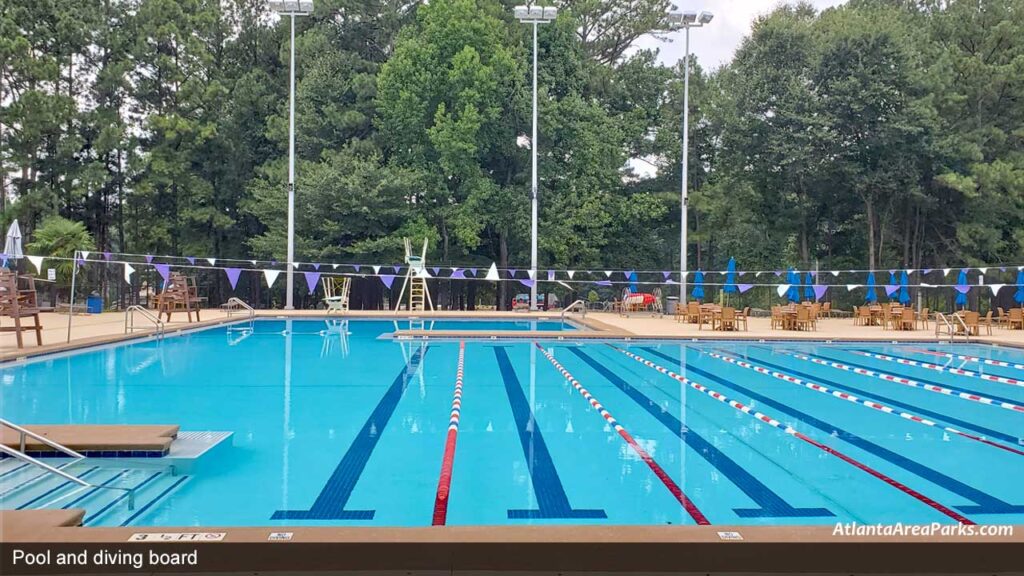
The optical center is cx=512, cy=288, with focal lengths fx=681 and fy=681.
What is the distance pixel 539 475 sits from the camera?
4691 millimetres

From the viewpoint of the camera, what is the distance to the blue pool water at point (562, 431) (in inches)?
159

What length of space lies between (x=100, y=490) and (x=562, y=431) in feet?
11.5

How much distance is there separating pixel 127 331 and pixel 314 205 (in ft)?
31.4

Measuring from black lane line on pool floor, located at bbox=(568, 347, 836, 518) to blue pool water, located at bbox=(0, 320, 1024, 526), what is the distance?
2cm

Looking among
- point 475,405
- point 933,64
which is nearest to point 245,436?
point 475,405

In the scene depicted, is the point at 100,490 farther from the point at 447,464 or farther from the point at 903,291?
the point at 903,291

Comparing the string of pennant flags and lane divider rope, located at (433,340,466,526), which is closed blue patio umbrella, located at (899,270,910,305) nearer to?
the string of pennant flags

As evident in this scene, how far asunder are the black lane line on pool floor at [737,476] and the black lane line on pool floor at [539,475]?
1.00 m

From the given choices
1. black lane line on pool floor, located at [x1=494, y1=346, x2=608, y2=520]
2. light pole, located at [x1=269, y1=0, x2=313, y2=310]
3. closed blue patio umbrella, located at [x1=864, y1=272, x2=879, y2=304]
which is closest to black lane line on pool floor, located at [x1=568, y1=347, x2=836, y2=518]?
black lane line on pool floor, located at [x1=494, y1=346, x2=608, y2=520]

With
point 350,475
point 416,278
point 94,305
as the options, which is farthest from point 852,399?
point 94,305

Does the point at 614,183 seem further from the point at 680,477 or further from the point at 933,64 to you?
the point at 680,477

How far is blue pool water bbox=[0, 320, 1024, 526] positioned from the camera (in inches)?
159

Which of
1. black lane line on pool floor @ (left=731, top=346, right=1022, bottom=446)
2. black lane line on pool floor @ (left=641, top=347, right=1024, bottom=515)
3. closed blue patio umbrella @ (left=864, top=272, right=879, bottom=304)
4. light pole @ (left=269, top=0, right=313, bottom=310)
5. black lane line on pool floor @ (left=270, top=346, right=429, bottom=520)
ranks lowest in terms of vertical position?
black lane line on pool floor @ (left=270, top=346, right=429, bottom=520)

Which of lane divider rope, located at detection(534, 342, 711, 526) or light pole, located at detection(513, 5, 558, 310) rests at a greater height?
light pole, located at detection(513, 5, 558, 310)
